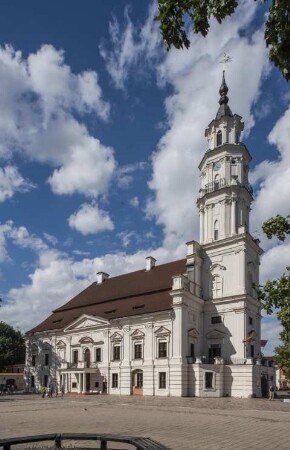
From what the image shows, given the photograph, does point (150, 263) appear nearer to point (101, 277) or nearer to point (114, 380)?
point (101, 277)

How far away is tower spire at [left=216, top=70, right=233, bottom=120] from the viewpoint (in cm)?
5459

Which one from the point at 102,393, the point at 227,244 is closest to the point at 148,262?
the point at 227,244

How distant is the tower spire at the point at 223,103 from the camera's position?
54.6 metres

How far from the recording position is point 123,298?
52781 mm

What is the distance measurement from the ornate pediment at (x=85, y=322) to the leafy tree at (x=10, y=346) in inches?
717

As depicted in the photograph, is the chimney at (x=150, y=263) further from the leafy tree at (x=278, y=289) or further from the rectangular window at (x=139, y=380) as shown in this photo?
the leafy tree at (x=278, y=289)

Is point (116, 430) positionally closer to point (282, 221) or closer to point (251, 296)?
point (282, 221)

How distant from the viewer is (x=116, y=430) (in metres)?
15.3

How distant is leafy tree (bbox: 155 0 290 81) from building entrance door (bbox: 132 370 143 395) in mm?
43827

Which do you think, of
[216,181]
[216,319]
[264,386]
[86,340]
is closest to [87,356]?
[86,340]

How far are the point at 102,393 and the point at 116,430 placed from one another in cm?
3503

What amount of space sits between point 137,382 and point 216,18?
1763 inches

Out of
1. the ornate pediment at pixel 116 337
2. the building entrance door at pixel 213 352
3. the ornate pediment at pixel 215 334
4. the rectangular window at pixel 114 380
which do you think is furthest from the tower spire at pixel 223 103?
the rectangular window at pixel 114 380

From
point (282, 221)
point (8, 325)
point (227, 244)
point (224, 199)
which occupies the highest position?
point (224, 199)
